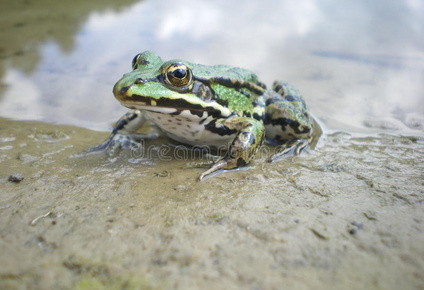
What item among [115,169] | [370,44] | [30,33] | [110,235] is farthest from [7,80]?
[370,44]

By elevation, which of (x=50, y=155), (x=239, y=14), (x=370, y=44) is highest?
(x=239, y=14)

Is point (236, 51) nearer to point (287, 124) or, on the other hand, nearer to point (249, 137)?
point (287, 124)

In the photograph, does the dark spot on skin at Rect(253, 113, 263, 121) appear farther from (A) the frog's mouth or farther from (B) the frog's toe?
(B) the frog's toe

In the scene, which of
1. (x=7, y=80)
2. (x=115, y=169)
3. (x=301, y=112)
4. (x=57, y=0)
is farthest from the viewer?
(x=57, y=0)

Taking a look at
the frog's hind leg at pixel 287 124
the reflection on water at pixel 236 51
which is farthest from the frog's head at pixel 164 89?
the reflection on water at pixel 236 51

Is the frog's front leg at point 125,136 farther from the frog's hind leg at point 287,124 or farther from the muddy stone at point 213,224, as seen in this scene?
the frog's hind leg at point 287,124

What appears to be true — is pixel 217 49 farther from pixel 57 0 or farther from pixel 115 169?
pixel 57 0
